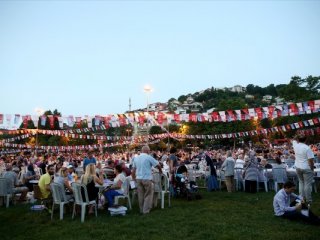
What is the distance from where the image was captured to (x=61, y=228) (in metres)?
6.82

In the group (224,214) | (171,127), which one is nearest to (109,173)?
(224,214)

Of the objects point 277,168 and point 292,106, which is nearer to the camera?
point 277,168

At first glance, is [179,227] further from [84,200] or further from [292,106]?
[292,106]

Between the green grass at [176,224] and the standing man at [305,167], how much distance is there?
0.54m

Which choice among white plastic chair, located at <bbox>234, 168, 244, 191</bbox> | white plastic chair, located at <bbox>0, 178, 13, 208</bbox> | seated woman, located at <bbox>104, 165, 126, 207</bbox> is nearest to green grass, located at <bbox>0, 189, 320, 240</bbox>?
seated woman, located at <bbox>104, 165, 126, 207</bbox>

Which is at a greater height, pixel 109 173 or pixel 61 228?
pixel 109 173

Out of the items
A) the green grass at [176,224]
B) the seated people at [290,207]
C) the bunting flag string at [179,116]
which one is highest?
the bunting flag string at [179,116]

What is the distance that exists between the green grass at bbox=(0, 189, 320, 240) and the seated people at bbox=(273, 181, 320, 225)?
17cm

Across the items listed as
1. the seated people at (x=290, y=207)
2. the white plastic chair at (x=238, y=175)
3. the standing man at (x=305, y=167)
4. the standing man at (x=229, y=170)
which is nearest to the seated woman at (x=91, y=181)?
the seated people at (x=290, y=207)

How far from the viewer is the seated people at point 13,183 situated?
10.4 m

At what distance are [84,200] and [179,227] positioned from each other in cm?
282

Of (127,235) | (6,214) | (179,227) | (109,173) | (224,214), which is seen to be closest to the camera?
(127,235)

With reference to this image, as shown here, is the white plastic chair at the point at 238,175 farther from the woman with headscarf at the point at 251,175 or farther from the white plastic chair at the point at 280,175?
the white plastic chair at the point at 280,175

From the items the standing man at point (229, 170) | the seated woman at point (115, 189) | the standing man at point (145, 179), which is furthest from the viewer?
the standing man at point (229, 170)
